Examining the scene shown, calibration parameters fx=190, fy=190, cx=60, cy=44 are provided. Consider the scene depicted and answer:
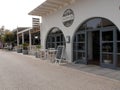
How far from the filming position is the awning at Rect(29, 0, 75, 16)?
13031mm

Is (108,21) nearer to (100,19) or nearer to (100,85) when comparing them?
(100,19)

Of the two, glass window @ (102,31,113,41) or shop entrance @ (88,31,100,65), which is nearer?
glass window @ (102,31,113,41)

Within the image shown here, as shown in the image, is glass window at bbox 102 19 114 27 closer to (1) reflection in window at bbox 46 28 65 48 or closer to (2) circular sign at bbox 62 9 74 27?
(2) circular sign at bbox 62 9 74 27

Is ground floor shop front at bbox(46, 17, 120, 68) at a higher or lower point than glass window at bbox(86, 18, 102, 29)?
lower

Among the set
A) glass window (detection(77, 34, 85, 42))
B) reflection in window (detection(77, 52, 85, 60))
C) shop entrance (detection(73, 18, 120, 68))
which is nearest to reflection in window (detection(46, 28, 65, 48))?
shop entrance (detection(73, 18, 120, 68))

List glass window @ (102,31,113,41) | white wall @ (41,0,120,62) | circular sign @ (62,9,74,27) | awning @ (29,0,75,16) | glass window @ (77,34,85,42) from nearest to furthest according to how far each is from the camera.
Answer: white wall @ (41,0,120,62), glass window @ (102,31,113,41), glass window @ (77,34,85,42), circular sign @ (62,9,74,27), awning @ (29,0,75,16)

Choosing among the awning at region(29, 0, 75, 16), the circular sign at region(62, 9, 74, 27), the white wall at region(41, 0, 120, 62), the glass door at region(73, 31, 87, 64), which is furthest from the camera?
the awning at region(29, 0, 75, 16)

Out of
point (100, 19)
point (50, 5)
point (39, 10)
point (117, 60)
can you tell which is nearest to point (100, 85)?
point (117, 60)

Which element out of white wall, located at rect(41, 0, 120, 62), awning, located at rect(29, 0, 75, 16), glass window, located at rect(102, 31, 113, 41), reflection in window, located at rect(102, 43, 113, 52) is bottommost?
reflection in window, located at rect(102, 43, 113, 52)

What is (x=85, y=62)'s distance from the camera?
11305 millimetres

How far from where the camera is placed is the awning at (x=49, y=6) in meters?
13.0

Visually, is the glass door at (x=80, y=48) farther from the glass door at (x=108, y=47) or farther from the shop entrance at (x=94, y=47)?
the glass door at (x=108, y=47)

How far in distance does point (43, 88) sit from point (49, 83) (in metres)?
0.69

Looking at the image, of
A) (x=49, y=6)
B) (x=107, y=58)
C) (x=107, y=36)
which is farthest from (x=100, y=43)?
(x=49, y=6)
